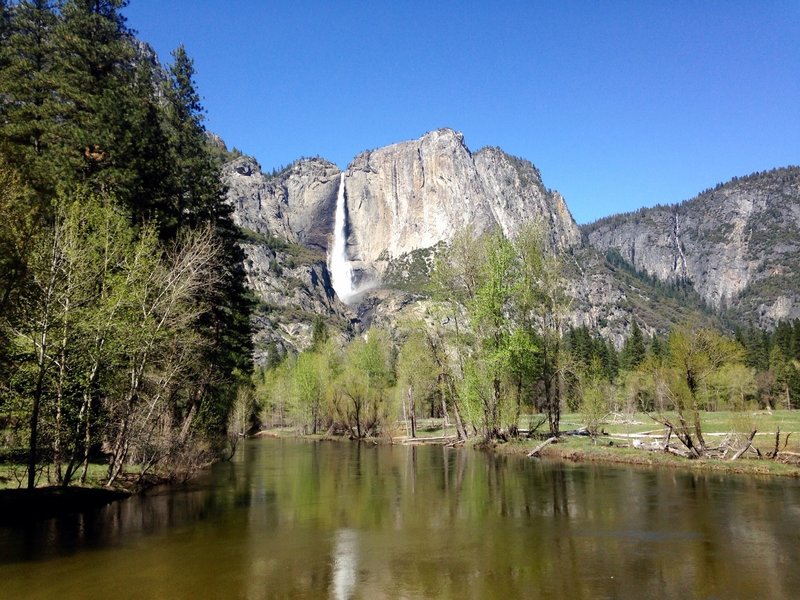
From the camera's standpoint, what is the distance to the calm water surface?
12.2m

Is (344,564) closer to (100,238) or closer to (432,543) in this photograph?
(432,543)

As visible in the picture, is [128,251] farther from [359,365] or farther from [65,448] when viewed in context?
[359,365]

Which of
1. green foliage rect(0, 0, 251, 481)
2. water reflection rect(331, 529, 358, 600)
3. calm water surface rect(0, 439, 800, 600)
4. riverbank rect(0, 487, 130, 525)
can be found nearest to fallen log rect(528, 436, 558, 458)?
calm water surface rect(0, 439, 800, 600)

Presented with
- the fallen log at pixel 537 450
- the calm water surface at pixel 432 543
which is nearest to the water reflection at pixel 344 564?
the calm water surface at pixel 432 543

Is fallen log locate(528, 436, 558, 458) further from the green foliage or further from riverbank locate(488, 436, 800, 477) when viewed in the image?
the green foliage

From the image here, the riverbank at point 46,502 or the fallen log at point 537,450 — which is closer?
the riverbank at point 46,502

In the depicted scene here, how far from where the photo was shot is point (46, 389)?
837 inches

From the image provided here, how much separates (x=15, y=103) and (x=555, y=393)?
4539 centimetres

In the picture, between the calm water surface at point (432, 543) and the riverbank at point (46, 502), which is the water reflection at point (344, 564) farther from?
the riverbank at point (46, 502)

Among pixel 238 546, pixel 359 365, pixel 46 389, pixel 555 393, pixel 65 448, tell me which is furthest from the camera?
pixel 359 365

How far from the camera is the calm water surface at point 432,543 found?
1223 cm

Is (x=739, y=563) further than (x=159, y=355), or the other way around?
(x=159, y=355)

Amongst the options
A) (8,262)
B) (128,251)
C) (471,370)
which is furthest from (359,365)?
(8,262)

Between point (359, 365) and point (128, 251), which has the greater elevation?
point (128, 251)
